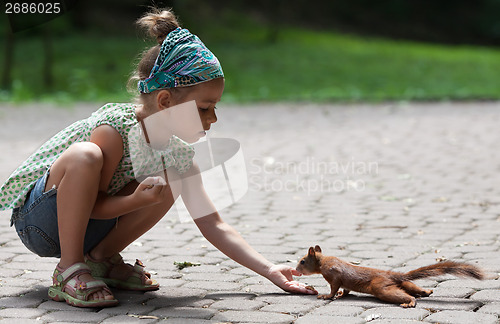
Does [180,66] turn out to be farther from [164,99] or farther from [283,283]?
[283,283]

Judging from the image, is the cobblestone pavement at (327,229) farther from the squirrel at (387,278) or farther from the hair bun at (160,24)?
the hair bun at (160,24)

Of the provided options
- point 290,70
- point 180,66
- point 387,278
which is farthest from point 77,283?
point 290,70

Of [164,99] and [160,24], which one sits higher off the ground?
[160,24]

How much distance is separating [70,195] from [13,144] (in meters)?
6.54

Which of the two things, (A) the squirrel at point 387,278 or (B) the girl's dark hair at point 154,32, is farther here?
(B) the girl's dark hair at point 154,32

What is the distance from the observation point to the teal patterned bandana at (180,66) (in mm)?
3051

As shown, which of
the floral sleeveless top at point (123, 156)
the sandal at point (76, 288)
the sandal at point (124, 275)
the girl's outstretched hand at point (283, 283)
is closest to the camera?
the sandal at point (76, 288)

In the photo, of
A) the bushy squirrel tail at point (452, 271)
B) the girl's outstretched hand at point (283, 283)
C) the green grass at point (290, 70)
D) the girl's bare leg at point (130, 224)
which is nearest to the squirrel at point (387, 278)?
the bushy squirrel tail at point (452, 271)

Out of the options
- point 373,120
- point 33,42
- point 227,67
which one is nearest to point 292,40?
point 227,67

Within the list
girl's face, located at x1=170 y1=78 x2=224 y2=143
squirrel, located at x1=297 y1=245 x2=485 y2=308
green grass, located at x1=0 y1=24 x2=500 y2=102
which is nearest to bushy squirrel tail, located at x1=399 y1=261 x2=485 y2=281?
squirrel, located at x1=297 y1=245 x2=485 y2=308

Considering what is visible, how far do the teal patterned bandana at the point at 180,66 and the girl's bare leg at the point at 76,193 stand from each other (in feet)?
1.26

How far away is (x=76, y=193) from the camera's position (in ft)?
9.81

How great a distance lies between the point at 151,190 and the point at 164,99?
1.36ft

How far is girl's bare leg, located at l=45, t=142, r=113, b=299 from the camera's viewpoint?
2.98 m
